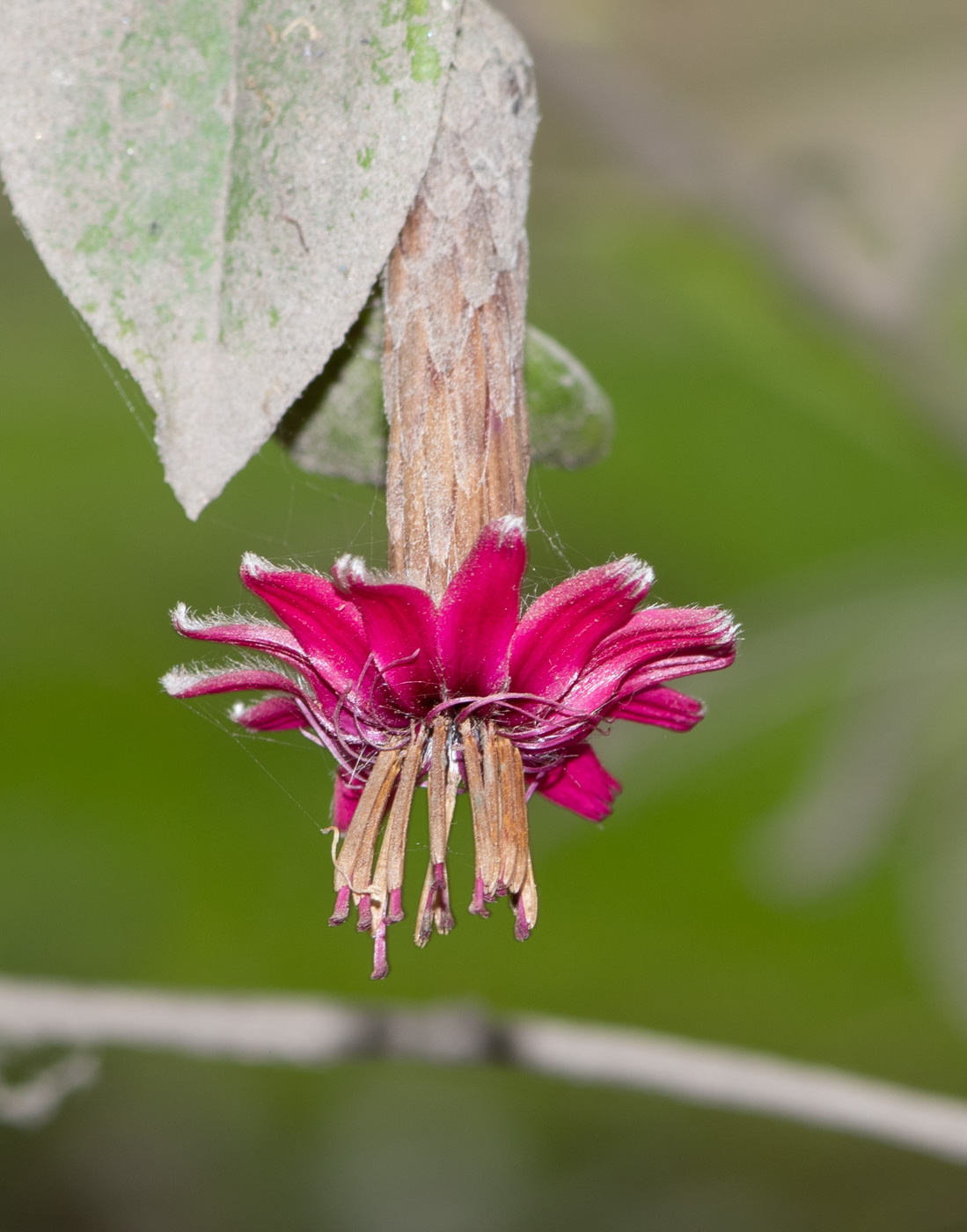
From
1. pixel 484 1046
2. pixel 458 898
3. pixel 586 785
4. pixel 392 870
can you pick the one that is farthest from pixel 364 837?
pixel 458 898

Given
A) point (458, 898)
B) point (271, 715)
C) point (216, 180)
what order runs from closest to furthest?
point (216, 180) → point (271, 715) → point (458, 898)

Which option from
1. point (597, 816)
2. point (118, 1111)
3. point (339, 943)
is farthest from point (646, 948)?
point (597, 816)

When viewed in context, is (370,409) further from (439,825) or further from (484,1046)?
(484,1046)

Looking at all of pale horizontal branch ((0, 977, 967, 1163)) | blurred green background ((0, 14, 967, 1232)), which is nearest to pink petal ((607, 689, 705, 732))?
pale horizontal branch ((0, 977, 967, 1163))

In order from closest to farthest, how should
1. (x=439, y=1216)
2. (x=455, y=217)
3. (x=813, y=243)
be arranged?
(x=455, y=217) < (x=813, y=243) < (x=439, y=1216)

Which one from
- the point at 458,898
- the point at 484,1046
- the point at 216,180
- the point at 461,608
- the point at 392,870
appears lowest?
the point at 458,898

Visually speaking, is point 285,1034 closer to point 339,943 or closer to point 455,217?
point 455,217

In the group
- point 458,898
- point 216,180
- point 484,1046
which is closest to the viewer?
point 216,180
